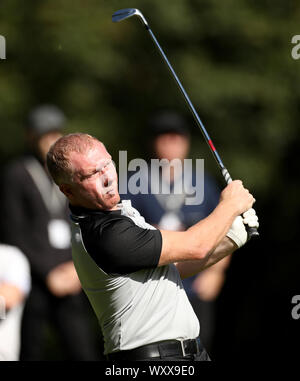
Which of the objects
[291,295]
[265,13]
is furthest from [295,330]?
[265,13]

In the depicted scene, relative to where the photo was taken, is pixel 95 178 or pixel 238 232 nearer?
pixel 95 178

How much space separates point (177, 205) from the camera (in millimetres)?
5598

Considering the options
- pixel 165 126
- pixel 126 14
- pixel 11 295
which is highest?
pixel 126 14

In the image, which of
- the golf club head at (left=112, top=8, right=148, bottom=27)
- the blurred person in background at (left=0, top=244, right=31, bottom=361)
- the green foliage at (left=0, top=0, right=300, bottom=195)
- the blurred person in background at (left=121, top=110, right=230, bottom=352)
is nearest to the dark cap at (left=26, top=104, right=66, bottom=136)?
the blurred person in background at (left=121, top=110, right=230, bottom=352)

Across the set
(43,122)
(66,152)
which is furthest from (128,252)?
(43,122)

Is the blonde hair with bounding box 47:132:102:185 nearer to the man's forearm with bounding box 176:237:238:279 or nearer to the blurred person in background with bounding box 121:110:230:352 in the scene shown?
the man's forearm with bounding box 176:237:238:279

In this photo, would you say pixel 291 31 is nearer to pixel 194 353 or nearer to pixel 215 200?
pixel 215 200

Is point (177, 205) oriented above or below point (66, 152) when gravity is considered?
below

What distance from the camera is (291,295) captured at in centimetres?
823

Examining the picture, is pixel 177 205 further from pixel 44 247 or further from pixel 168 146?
pixel 44 247

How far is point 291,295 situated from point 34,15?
3306 millimetres

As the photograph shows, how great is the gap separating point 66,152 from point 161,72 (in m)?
5.07

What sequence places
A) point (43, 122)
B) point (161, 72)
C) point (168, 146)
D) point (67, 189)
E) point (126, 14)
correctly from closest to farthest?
point (67, 189) < point (126, 14) < point (168, 146) < point (43, 122) < point (161, 72)

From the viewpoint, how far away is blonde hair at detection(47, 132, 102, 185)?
3.50 meters
